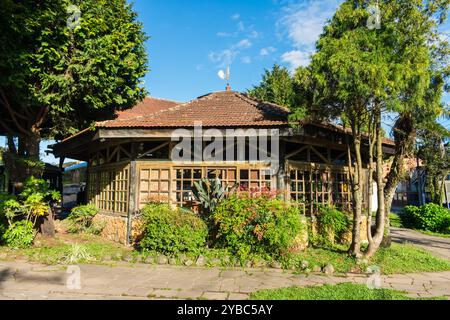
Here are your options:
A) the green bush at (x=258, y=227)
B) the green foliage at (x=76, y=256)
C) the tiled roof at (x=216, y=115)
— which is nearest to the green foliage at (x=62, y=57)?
the tiled roof at (x=216, y=115)

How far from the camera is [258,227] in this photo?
6469 mm

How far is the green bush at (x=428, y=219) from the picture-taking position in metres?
15.0

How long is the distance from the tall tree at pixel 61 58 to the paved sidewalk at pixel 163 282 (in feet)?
14.5

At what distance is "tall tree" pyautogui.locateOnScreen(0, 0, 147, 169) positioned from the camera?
24.1 ft

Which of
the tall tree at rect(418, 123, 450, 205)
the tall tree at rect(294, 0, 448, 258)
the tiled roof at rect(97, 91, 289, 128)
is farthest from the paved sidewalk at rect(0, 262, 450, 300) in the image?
the tall tree at rect(418, 123, 450, 205)

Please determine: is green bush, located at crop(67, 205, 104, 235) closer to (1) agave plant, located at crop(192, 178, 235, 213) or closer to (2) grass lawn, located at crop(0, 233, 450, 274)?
(2) grass lawn, located at crop(0, 233, 450, 274)

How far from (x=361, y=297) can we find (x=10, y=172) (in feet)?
33.3

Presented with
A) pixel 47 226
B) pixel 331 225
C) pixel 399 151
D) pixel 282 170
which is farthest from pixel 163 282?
pixel 399 151

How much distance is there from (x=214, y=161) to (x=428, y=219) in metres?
13.4

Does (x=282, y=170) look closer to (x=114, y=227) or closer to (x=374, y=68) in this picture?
(x=374, y=68)

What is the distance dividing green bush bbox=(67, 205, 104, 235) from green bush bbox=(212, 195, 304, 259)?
512cm

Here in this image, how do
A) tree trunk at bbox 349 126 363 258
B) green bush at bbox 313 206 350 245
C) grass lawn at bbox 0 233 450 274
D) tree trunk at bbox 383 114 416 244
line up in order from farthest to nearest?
green bush at bbox 313 206 350 245, tree trunk at bbox 383 114 416 244, tree trunk at bbox 349 126 363 258, grass lawn at bbox 0 233 450 274

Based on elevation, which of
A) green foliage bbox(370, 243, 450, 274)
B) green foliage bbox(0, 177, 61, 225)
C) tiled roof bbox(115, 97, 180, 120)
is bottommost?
green foliage bbox(370, 243, 450, 274)
